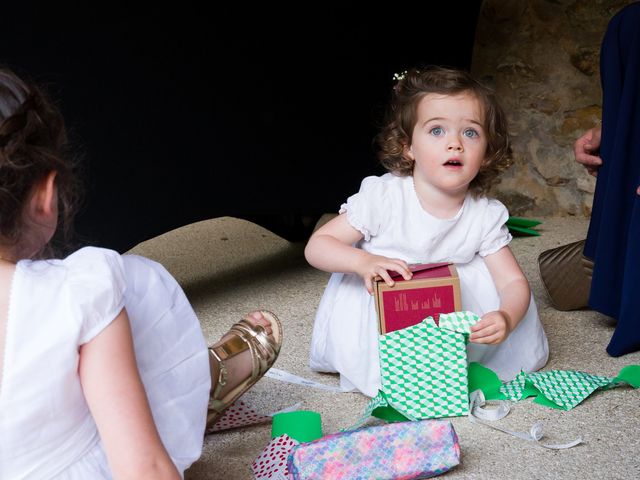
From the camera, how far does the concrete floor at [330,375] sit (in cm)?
125

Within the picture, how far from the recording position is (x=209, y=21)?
183cm

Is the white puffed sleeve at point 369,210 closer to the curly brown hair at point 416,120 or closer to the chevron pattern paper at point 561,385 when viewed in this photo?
the curly brown hair at point 416,120

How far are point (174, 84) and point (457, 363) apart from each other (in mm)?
819

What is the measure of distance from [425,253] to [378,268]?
0.60ft

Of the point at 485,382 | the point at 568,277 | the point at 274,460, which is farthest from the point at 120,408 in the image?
the point at 568,277

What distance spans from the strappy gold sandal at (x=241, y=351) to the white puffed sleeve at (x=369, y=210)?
320 millimetres

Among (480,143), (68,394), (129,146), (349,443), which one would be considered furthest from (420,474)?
(129,146)

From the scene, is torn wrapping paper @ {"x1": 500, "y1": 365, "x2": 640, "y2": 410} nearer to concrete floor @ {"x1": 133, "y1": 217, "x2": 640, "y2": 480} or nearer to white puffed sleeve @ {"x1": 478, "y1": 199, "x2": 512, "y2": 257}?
concrete floor @ {"x1": 133, "y1": 217, "x2": 640, "y2": 480}

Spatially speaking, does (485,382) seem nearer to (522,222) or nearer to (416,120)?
(416,120)

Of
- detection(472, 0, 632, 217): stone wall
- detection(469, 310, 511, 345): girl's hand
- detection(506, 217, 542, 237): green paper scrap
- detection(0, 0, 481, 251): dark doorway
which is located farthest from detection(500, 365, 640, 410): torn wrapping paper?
detection(472, 0, 632, 217): stone wall

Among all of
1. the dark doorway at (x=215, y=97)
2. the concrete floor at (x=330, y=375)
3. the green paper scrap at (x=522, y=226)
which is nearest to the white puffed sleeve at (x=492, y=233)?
the concrete floor at (x=330, y=375)

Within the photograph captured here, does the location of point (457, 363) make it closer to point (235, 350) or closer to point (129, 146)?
point (235, 350)

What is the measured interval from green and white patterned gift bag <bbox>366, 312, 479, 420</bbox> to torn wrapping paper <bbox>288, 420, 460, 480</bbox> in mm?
191

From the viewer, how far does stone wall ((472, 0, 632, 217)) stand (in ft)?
9.61
